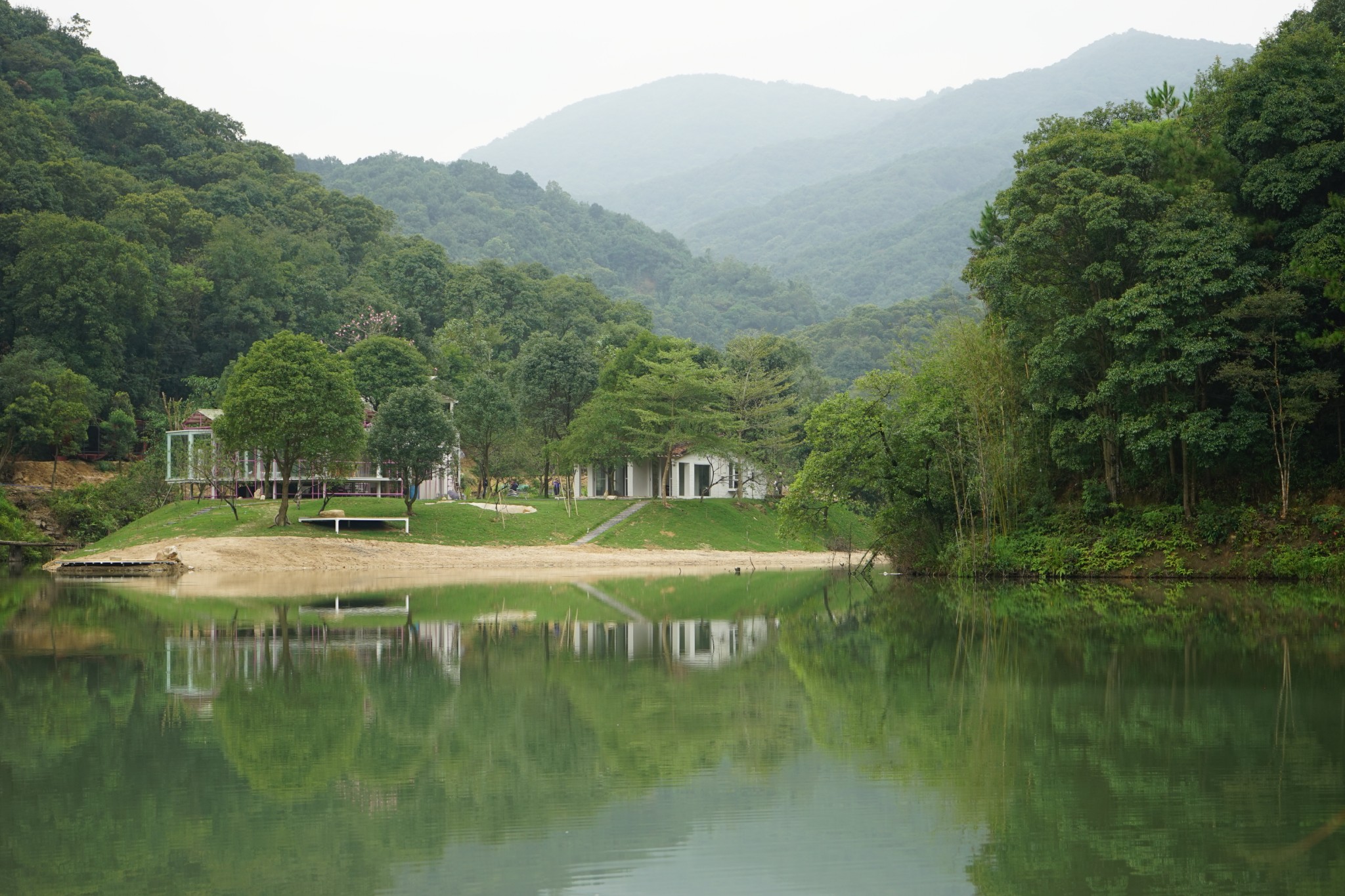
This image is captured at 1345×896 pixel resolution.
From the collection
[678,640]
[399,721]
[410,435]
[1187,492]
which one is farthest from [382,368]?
[399,721]

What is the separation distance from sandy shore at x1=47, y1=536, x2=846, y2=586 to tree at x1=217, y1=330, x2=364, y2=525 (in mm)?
3196

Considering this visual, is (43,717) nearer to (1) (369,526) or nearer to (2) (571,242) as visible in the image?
(1) (369,526)

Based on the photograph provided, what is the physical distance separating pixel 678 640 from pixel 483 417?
40679mm

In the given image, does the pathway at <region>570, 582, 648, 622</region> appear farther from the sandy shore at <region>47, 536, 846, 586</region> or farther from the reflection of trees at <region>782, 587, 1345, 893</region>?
the reflection of trees at <region>782, 587, 1345, 893</region>

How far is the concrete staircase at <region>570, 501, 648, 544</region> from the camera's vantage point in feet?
172

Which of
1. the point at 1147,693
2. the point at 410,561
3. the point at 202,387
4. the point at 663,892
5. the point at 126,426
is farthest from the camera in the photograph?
the point at 202,387

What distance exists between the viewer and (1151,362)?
29.6 meters

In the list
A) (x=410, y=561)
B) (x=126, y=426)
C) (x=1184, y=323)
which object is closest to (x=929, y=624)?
(x=1184, y=323)

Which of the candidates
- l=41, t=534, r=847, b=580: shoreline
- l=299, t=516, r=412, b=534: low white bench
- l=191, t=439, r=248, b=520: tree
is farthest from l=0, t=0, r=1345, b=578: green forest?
l=191, t=439, r=248, b=520: tree

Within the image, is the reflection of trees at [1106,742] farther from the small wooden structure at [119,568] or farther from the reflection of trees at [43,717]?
the small wooden structure at [119,568]

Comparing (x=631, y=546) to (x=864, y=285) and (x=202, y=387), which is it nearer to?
(x=202, y=387)

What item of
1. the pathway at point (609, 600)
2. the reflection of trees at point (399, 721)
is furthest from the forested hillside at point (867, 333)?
the reflection of trees at point (399, 721)

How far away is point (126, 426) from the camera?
216ft

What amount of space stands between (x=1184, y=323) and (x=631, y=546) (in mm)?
27739
